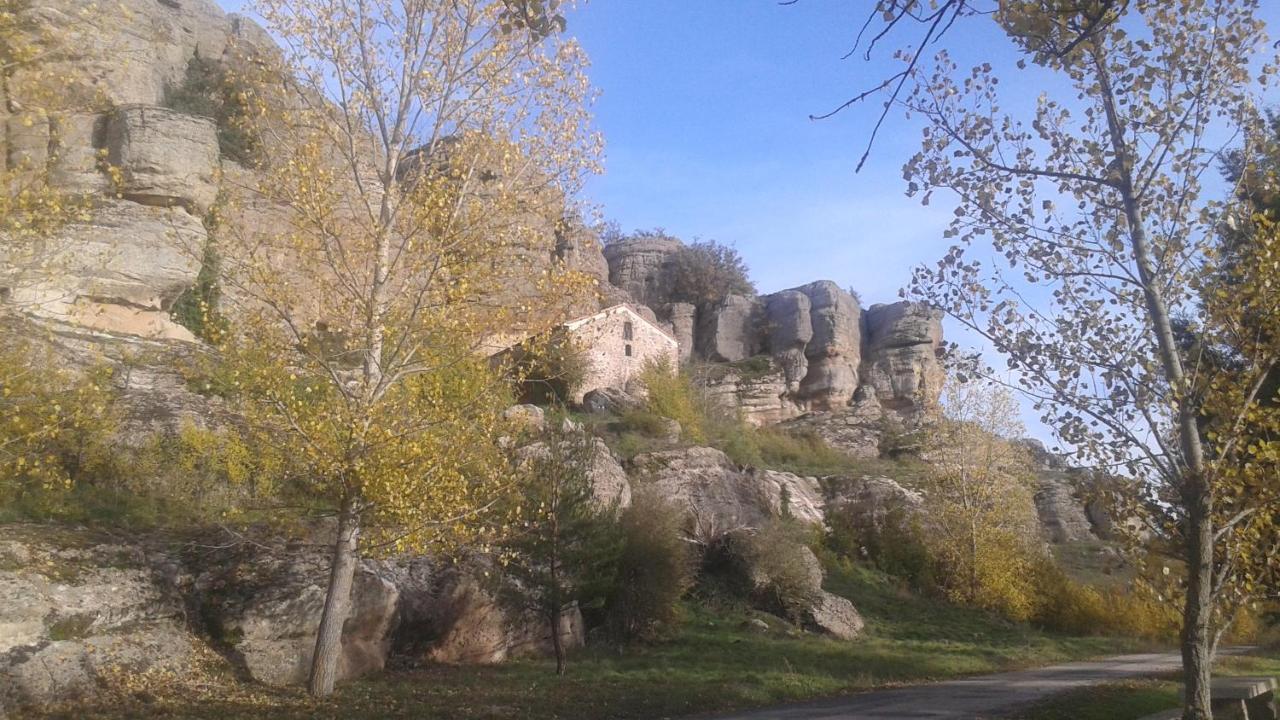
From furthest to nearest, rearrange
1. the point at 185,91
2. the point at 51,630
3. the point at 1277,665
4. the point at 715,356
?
the point at 715,356 < the point at 185,91 < the point at 1277,665 < the point at 51,630

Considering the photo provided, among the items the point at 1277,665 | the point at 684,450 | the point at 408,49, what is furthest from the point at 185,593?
the point at 1277,665

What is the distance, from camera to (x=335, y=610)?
11.1 metres

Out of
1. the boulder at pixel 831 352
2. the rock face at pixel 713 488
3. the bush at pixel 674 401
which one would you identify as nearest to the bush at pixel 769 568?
the rock face at pixel 713 488

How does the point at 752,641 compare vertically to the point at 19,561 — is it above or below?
below

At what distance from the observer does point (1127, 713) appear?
455 inches

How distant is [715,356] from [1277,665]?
3830 centimetres

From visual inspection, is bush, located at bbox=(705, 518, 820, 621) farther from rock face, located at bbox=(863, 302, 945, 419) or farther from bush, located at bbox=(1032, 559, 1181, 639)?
rock face, located at bbox=(863, 302, 945, 419)

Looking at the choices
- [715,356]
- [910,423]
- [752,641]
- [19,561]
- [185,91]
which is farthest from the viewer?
[715,356]

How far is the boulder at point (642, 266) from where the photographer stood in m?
59.4

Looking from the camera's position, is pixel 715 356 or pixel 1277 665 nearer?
pixel 1277 665

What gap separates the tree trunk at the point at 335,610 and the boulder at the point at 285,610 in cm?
143

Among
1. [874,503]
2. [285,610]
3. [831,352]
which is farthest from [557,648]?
[831,352]

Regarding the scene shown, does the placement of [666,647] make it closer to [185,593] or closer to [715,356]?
[185,593]

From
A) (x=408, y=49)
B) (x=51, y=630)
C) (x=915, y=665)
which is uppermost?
(x=408, y=49)
